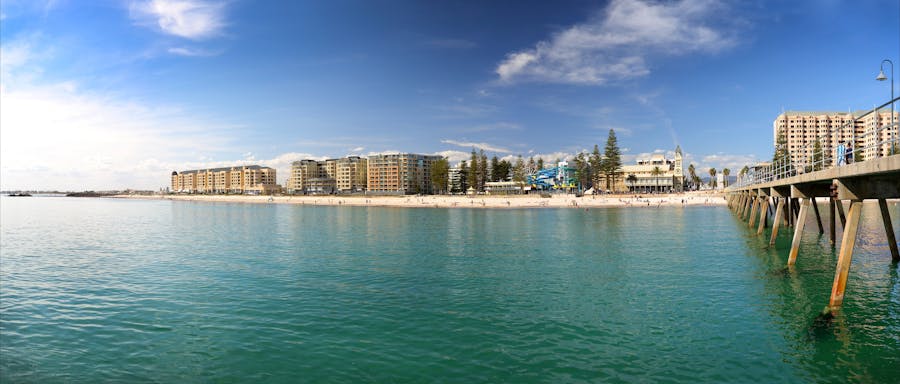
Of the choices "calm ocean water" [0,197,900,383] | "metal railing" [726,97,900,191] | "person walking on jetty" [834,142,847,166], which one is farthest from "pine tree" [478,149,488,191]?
"person walking on jetty" [834,142,847,166]

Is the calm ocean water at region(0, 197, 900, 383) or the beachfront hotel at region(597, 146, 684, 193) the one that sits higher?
the beachfront hotel at region(597, 146, 684, 193)

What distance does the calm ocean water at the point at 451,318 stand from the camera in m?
10.8

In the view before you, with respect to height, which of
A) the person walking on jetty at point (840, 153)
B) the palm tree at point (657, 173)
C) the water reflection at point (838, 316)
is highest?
the palm tree at point (657, 173)

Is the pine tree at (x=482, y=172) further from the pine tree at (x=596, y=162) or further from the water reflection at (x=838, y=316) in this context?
the water reflection at (x=838, y=316)

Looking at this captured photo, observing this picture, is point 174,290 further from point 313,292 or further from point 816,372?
point 816,372

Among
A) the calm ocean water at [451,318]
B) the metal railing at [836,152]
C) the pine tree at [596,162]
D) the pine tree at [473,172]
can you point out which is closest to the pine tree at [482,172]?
the pine tree at [473,172]

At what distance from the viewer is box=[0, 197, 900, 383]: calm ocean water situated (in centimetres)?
1076

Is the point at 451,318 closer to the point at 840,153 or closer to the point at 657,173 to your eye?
the point at 840,153

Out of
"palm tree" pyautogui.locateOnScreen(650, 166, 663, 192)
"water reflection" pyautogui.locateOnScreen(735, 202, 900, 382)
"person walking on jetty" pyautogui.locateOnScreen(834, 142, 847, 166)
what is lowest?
"water reflection" pyautogui.locateOnScreen(735, 202, 900, 382)

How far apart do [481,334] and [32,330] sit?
13862mm

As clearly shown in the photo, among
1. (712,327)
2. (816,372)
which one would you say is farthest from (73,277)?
(816,372)

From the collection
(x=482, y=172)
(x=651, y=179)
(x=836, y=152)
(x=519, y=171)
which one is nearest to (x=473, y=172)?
(x=482, y=172)

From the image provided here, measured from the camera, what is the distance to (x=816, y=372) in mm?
10258

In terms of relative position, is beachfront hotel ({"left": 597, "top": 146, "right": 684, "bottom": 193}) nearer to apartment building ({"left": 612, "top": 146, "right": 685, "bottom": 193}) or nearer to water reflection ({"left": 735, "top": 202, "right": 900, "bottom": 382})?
apartment building ({"left": 612, "top": 146, "right": 685, "bottom": 193})
